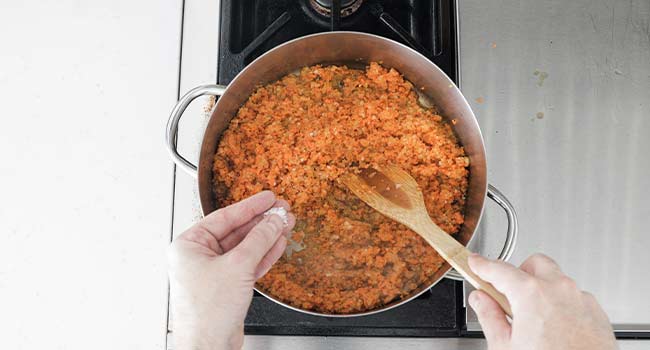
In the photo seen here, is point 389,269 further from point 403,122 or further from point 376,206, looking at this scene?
point 403,122

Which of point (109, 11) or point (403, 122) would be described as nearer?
point (403, 122)

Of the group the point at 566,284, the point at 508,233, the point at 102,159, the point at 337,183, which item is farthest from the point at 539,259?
the point at 102,159

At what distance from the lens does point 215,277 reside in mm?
665

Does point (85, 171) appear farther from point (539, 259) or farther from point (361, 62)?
point (539, 259)

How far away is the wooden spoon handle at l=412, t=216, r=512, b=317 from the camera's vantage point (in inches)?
25.5

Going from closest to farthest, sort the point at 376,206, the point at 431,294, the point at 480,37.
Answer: the point at 376,206 < the point at 431,294 < the point at 480,37

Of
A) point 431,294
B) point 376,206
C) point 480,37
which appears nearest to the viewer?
point 376,206

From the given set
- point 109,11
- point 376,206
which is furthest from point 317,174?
point 109,11

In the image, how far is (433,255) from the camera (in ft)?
2.82

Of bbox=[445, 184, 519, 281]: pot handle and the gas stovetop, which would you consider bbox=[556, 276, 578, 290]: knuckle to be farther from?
the gas stovetop

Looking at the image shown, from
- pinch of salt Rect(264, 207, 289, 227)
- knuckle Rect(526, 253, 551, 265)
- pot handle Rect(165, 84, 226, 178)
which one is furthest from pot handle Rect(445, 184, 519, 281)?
pot handle Rect(165, 84, 226, 178)

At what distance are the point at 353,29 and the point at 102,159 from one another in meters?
0.58

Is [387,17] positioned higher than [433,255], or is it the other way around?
[387,17]

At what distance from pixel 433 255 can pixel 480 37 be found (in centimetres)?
49
